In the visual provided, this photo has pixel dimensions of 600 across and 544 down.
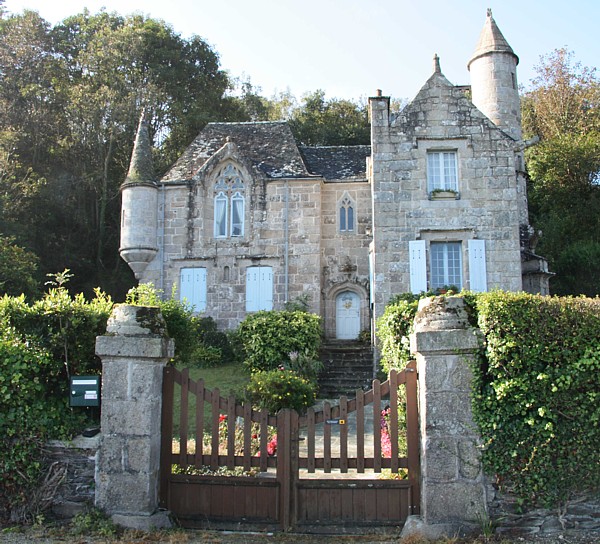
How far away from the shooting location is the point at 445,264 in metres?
17.1

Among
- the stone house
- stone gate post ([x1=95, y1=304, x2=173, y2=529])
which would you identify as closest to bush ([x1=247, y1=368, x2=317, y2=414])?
stone gate post ([x1=95, y1=304, x2=173, y2=529])

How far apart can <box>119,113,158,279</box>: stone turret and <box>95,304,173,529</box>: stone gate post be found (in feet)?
46.0

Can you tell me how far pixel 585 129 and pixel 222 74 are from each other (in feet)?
60.8

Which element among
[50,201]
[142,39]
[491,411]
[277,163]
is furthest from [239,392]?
[142,39]

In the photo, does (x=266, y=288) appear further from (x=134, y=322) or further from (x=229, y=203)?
(x=134, y=322)

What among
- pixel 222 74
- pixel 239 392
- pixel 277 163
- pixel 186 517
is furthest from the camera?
pixel 222 74

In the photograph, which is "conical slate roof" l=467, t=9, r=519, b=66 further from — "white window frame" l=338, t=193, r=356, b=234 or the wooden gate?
the wooden gate

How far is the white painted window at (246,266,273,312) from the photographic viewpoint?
19828mm

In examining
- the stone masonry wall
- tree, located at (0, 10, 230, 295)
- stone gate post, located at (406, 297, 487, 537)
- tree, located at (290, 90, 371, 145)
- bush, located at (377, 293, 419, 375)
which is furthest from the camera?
tree, located at (290, 90, 371, 145)

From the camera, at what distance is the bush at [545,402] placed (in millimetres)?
5621

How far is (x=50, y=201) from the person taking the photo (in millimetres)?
26625

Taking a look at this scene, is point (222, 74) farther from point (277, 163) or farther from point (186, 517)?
point (186, 517)

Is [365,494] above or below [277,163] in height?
below

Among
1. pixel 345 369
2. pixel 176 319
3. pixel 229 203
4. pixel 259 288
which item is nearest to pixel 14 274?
pixel 229 203
